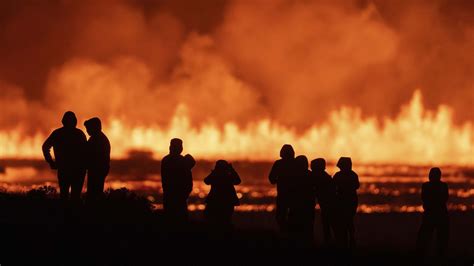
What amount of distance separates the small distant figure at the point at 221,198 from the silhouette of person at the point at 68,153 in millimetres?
3168

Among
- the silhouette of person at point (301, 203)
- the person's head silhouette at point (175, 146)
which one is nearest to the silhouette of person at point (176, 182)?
the person's head silhouette at point (175, 146)

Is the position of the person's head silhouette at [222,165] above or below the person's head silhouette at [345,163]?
above

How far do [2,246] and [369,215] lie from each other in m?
122

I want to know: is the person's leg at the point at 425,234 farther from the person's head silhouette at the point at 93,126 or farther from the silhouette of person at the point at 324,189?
the person's head silhouette at the point at 93,126

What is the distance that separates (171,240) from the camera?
28.5 m

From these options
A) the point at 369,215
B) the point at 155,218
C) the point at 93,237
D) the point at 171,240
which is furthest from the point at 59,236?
the point at 369,215

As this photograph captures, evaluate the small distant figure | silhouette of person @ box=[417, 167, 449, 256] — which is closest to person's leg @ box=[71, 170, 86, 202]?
the small distant figure

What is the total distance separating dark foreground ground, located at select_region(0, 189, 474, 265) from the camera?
26.2 metres

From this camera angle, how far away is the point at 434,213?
3005cm

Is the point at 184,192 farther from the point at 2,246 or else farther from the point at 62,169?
the point at 2,246

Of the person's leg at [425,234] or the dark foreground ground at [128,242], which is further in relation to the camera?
the person's leg at [425,234]

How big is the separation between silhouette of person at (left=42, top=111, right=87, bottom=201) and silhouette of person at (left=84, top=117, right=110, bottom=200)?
26cm

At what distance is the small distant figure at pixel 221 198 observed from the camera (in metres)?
30.5

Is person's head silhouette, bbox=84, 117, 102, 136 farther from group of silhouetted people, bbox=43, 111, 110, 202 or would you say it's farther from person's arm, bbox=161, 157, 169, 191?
person's arm, bbox=161, 157, 169, 191
